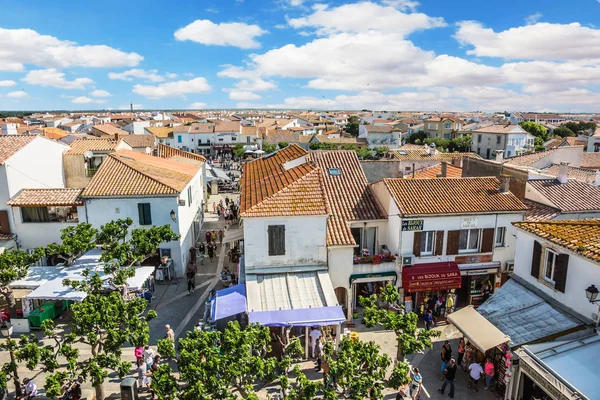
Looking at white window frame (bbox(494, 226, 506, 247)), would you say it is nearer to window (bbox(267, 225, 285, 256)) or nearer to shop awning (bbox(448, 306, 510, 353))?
shop awning (bbox(448, 306, 510, 353))

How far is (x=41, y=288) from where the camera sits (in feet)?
65.0

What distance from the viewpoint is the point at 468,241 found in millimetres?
21484

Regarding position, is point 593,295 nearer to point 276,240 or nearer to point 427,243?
point 427,243

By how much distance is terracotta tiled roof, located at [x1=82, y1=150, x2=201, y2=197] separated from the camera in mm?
24656

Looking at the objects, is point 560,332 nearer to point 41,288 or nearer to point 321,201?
point 321,201

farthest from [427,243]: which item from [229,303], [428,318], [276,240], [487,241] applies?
[229,303]

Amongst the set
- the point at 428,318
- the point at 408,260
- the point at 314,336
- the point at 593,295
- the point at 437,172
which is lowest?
the point at 428,318

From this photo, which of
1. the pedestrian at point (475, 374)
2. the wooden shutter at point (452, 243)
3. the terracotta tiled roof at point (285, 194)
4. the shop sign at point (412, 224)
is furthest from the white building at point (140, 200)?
the pedestrian at point (475, 374)

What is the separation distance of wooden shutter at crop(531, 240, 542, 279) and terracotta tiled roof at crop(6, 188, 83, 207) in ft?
76.1

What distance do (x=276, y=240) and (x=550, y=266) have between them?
432 inches

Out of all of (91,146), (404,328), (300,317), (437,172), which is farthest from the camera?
(437,172)

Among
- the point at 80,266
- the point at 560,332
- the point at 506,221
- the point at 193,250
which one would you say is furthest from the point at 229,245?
the point at 560,332

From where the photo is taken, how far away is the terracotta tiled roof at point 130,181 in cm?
2466

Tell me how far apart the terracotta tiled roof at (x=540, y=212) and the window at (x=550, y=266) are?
644 centimetres
